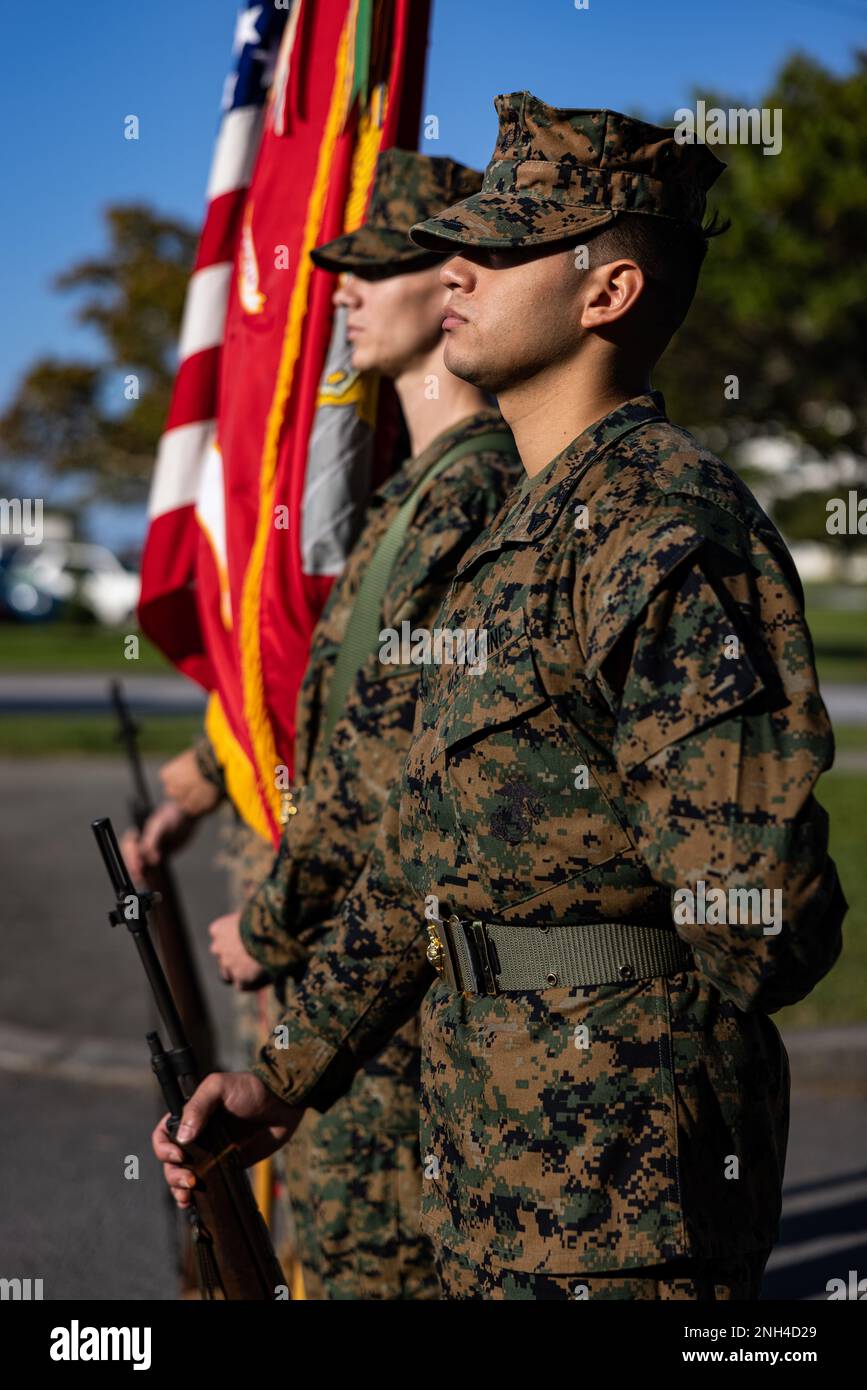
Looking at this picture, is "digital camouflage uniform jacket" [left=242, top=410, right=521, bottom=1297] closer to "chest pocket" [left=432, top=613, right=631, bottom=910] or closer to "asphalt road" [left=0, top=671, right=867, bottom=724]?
"chest pocket" [left=432, top=613, right=631, bottom=910]

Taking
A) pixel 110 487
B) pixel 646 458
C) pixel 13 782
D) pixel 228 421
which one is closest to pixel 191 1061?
pixel 646 458

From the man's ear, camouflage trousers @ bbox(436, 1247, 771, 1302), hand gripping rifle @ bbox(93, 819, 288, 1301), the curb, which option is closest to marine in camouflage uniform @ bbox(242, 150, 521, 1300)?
hand gripping rifle @ bbox(93, 819, 288, 1301)

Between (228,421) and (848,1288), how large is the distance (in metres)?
2.50

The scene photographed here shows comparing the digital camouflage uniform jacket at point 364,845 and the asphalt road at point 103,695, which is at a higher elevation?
the asphalt road at point 103,695

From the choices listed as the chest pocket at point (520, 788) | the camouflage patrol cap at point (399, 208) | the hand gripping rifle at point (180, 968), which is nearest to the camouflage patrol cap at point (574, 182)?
the chest pocket at point (520, 788)

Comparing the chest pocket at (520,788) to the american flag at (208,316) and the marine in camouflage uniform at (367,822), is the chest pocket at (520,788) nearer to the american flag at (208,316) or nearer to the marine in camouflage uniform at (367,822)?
the marine in camouflage uniform at (367,822)

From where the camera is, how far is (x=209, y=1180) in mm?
2033

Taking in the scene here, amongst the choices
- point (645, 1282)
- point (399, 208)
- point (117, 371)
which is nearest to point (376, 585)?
point (399, 208)

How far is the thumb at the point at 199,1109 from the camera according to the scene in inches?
78.6

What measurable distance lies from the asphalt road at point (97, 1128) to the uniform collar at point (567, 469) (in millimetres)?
2539

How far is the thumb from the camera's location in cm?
200

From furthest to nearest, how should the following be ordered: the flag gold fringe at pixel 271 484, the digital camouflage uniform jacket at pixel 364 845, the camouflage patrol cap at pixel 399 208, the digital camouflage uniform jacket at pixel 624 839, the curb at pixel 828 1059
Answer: the curb at pixel 828 1059 < the flag gold fringe at pixel 271 484 < the camouflage patrol cap at pixel 399 208 < the digital camouflage uniform jacket at pixel 364 845 < the digital camouflage uniform jacket at pixel 624 839

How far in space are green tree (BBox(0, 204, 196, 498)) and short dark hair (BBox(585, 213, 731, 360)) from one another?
78.6ft

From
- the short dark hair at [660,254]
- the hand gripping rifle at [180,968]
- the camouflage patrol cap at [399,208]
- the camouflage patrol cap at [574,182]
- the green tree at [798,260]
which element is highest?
the green tree at [798,260]
